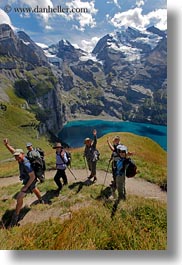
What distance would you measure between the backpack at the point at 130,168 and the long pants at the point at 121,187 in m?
0.15

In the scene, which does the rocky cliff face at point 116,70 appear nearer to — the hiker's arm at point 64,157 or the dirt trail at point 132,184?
the dirt trail at point 132,184

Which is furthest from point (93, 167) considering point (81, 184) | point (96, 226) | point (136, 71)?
point (136, 71)

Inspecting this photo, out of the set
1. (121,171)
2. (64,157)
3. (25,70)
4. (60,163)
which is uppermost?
(25,70)

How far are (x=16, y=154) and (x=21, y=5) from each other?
3816 millimetres

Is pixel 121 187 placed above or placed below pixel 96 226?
above

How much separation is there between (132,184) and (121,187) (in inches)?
19.2

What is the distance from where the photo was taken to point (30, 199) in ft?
24.5

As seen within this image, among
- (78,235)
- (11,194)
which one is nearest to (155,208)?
(78,235)

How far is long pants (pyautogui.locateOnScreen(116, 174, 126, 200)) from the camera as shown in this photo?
7113mm

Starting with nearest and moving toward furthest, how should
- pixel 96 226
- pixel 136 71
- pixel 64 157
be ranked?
pixel 96 226, pixel 64 157, pixel 136 71

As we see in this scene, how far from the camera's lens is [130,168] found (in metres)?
6.93

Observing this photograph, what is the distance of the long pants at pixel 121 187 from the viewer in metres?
7.11

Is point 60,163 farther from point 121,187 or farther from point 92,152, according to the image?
point 121,187

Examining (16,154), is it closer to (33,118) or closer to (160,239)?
(160,239)
